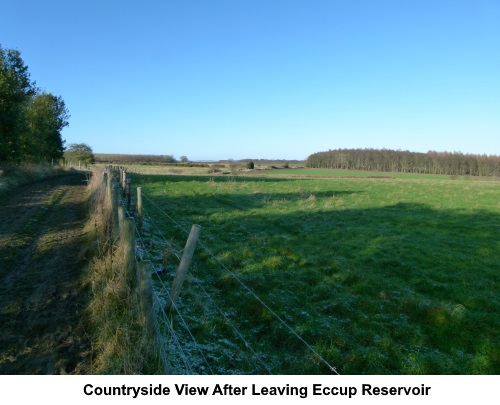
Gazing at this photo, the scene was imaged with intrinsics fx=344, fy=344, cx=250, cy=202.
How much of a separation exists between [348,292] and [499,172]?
350ft

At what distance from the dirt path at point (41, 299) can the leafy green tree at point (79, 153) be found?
67144mm

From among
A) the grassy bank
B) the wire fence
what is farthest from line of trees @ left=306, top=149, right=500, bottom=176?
→ the wire fence

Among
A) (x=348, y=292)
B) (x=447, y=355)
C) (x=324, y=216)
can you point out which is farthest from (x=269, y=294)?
(x=324, y=216)

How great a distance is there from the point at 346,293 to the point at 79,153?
252 feet

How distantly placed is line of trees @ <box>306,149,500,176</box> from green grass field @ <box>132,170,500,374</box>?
9824 cm

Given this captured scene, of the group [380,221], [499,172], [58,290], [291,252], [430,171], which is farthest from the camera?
[430,171]

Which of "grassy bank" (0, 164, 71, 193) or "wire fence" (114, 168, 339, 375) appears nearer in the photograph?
"wire fence" (114, 168, 339, 375)

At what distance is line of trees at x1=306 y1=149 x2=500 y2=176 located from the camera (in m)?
97.8

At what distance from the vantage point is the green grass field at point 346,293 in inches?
203

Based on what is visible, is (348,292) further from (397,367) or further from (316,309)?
(397,367)

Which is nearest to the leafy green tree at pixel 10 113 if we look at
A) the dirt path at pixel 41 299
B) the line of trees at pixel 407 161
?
the dirt path at pixel 41 299

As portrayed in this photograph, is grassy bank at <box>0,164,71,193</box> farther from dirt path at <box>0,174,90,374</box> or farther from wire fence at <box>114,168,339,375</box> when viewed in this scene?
wire fence at <box>114,168,339,375</box>
